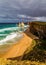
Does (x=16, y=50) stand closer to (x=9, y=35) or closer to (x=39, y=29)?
(x=39, y=29)

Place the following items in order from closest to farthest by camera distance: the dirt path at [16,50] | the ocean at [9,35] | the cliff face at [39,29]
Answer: the dirt path at [16,50] < the ocean at [9,35] < the cliff face at [39,29]

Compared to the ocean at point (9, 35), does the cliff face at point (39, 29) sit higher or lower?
higher

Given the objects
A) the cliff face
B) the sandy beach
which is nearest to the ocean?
the cliff face

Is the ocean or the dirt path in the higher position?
the dirt path

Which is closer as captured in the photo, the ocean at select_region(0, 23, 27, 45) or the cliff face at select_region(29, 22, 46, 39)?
the ocean at select_region(0, 23, 27, 45)

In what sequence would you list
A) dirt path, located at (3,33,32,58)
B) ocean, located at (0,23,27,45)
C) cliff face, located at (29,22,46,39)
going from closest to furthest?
1. dirt path, located at (3,33,32,58)
2. ocean, located at (0,23,27,45)
3. cliff face, located at (29,22,46,39)

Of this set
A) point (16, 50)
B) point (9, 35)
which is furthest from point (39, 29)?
point (16, 50)

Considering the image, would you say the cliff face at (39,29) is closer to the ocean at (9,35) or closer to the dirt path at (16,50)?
the ocean at (9,35)

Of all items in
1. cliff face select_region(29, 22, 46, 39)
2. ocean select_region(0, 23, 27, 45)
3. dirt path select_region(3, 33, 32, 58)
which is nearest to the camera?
dirt path select_region(3, 33, 32, 58)

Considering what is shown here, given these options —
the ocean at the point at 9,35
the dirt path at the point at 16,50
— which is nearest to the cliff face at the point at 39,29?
the ocean at the point at 9,35

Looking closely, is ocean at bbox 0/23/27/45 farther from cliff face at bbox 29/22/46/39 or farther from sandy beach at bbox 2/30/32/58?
sandy beach at bbox 2/30/32/58
